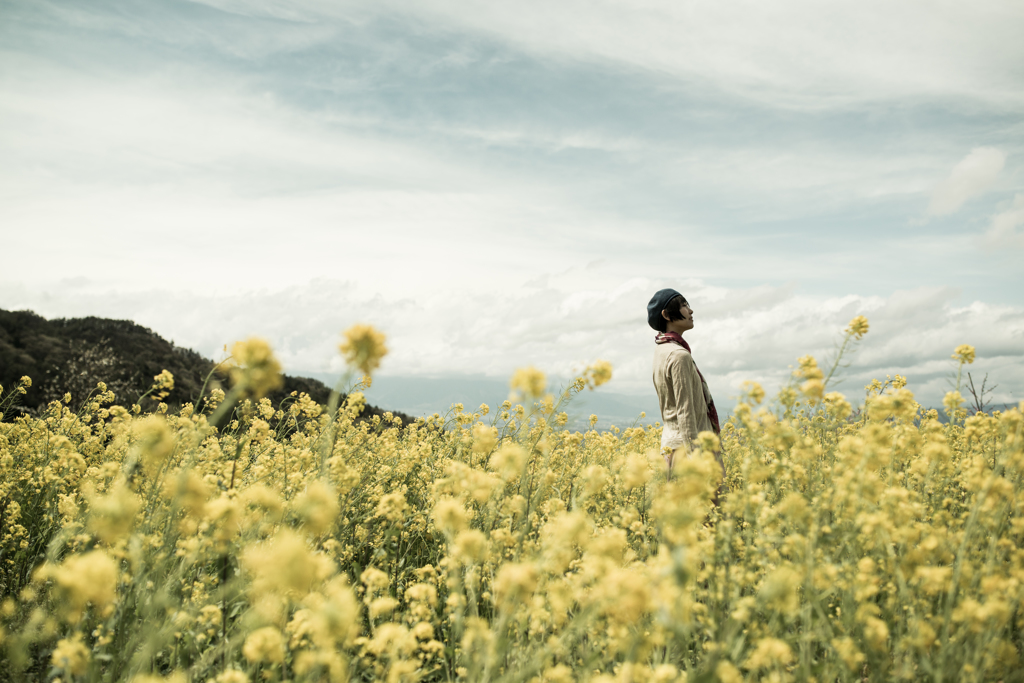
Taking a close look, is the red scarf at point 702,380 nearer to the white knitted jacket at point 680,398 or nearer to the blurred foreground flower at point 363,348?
the white knitted jacket at point 680,398

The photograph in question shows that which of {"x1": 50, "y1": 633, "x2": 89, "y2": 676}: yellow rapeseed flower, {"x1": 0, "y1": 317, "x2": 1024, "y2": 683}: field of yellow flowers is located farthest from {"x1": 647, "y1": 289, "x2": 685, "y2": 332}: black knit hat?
{"x1": 50, "y1": 633, "x2": 89, "y2": 676}: yellow rapeseed flower

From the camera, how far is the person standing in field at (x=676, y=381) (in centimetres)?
443

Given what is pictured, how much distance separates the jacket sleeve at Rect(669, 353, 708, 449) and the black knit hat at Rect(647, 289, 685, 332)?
1.73 feet

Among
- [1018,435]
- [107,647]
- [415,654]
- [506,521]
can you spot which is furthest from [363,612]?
[1018,435]

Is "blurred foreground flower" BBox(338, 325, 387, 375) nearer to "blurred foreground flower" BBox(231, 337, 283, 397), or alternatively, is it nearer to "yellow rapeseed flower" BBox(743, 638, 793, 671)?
"blurred foreground flower" BBox(231, 337, 283, 397)

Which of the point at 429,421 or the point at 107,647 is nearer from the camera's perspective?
the point at 107,647

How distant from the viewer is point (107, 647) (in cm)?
267

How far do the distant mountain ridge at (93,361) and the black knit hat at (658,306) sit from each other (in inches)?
296

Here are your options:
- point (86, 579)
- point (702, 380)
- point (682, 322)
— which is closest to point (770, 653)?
point (86, 579)

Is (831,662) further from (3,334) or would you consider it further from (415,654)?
(3,334)

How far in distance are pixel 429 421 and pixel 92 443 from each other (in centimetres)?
371

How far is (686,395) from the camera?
444 centimetres

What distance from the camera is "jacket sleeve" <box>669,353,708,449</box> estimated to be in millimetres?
4395

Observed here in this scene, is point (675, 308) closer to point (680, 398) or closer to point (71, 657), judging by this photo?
point (680, 398)
